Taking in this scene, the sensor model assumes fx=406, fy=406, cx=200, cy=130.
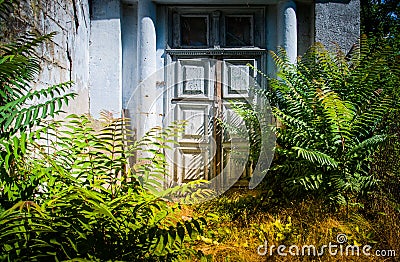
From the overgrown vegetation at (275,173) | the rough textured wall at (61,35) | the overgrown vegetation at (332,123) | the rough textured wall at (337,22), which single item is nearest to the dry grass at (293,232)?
the overgrown vegetation at (275,173)

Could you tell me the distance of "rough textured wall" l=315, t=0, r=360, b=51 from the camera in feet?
15.5

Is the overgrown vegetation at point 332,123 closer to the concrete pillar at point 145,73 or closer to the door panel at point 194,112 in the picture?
the door panel at point 194,112

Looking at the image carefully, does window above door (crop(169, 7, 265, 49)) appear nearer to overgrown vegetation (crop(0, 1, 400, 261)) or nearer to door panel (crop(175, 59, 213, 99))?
door panel (crop(175, 59, 213, 99))

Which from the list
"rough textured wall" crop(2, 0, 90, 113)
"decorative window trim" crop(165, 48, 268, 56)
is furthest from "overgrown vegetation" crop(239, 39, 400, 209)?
"rough textured wall" crop(2, 0, 90, 113)

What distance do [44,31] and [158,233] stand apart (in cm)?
226

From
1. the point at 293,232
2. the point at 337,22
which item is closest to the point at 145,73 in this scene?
the point at 337,22

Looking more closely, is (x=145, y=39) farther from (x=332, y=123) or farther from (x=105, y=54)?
(x=332, y=123)

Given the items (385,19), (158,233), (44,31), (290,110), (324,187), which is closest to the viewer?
(158,233)

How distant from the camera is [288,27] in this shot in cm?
476

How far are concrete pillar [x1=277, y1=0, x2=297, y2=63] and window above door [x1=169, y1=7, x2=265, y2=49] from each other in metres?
0.24

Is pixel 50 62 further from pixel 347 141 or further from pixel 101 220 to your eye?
pixel 347 141

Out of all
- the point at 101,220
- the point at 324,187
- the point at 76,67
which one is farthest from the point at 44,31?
the point at 324,187

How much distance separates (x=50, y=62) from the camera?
11.4ft

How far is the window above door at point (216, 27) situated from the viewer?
4.91 meters
